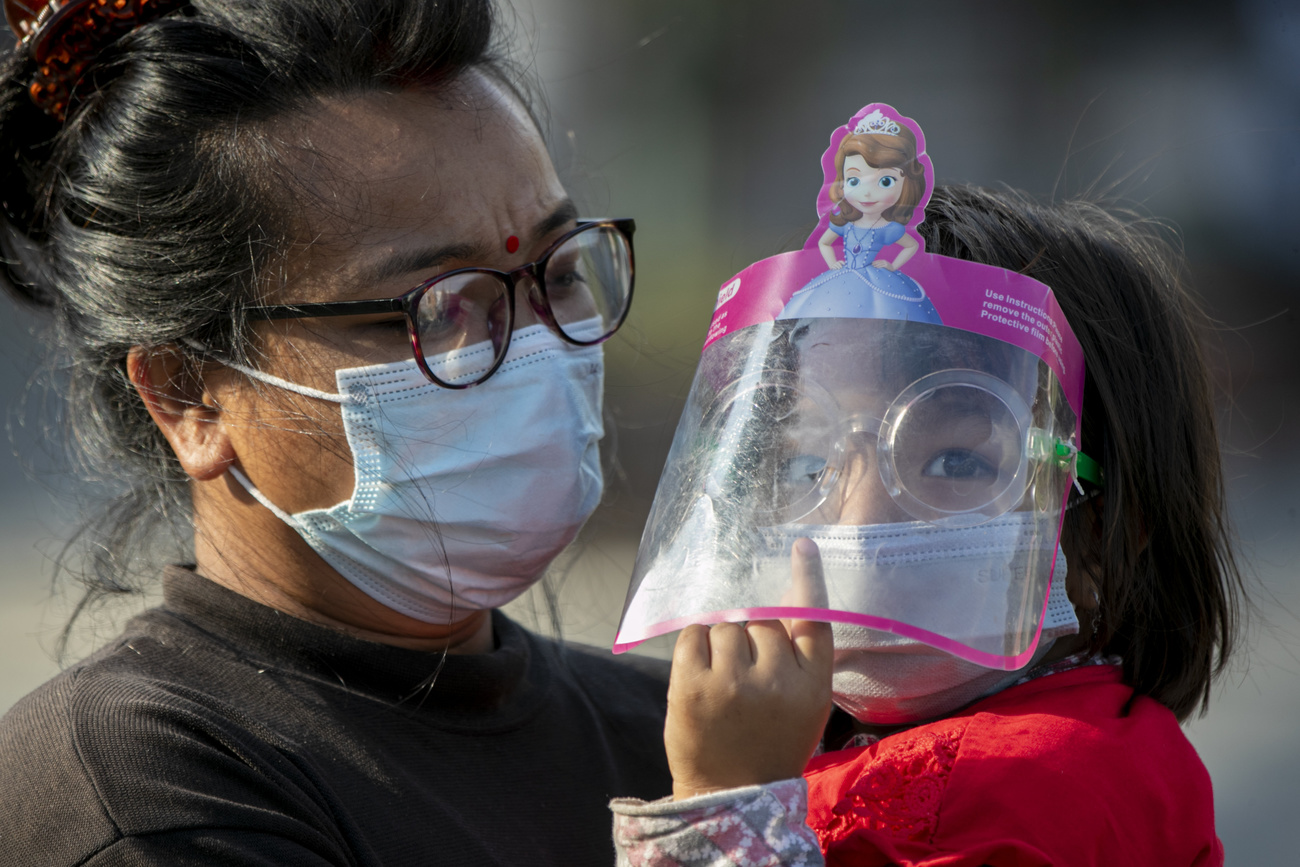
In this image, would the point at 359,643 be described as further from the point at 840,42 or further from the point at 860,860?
the point at 840,42

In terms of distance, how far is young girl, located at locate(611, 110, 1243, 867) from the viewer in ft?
4.35

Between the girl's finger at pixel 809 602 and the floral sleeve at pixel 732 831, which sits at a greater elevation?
the girl's finger at pixel 809 602

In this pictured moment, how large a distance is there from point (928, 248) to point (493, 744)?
108 centimetres

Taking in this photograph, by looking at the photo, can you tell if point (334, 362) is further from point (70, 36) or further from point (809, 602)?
point (809, 602)

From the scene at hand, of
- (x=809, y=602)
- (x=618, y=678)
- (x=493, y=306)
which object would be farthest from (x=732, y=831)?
(x=618, y=678)

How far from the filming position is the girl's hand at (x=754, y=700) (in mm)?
1316

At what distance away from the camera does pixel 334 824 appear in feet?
5.12

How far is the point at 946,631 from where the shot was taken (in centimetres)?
134

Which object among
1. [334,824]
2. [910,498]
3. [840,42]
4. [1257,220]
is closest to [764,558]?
[910,498]

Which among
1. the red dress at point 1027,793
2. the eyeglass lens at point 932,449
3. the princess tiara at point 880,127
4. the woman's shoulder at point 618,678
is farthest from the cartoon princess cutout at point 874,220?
the woman's shoulder at point 618,678

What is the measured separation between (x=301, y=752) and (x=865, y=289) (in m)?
1.03

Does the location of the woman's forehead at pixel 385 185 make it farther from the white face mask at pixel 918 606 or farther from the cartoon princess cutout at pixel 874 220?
the white face mask at pixel 918 606

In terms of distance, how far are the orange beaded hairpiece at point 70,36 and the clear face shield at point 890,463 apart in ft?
3.90

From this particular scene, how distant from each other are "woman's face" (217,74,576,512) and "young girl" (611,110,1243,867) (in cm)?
53
